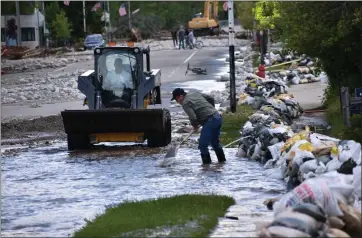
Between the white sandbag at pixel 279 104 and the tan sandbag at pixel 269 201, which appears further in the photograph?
the white sandbag at pixel 279 104

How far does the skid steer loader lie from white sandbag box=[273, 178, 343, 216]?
35.2 ft

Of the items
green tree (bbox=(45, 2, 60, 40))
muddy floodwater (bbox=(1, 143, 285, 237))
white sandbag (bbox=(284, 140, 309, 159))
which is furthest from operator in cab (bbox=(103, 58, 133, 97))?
green tree (bbox=(45, 2, 60, 40))

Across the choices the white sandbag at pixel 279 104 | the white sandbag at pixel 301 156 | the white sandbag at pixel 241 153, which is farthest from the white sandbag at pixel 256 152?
the white sandbag at pixel 279 104

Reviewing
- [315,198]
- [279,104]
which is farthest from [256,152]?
[315,198]

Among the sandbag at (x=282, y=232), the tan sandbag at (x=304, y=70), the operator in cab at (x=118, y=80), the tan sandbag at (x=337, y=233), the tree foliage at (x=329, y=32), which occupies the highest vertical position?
the tree foliage at (x=329, y=32)

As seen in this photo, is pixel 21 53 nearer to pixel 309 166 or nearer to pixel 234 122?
pixel 234 122

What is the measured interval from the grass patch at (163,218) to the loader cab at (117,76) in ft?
30.9

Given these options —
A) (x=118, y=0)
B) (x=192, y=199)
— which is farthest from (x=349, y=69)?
(x=118, y=0)

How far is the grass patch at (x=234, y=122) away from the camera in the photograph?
957 inches

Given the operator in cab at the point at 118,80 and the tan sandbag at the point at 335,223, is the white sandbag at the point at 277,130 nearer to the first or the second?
the operator in cab at the point at 118,80

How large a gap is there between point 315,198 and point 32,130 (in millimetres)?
18109

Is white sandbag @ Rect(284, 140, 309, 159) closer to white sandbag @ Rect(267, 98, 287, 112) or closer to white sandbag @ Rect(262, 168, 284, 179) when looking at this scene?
white sandbag @ Rect(262, 168, 284, 179)

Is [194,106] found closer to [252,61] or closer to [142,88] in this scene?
[142,88]

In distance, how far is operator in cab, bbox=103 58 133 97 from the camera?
80.7 feet
